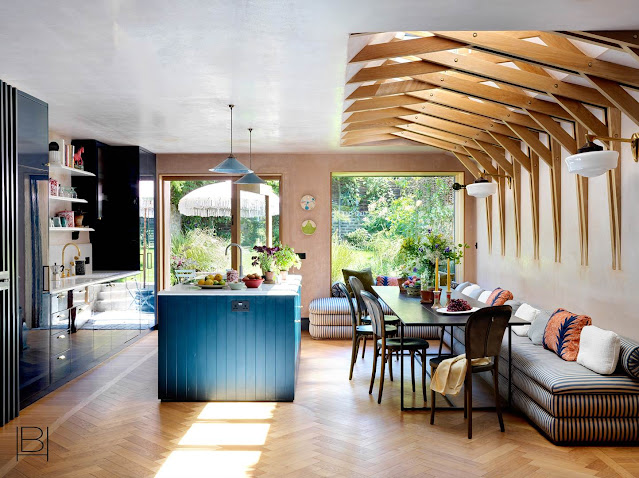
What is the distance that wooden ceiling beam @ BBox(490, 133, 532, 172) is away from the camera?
5.71 meters

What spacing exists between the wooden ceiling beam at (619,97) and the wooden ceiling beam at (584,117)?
499mm

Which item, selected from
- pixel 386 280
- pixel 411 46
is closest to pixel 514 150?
pixel 411 46

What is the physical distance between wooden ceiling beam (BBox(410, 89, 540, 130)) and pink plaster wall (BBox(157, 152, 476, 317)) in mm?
3094

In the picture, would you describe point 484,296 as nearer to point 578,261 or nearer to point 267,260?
point 578,261

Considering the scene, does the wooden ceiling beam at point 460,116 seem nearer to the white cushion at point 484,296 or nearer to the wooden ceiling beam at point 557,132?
the wooden ceiling beam at point 557,132

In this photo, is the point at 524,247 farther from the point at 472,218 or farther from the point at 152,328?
the point at 152,328

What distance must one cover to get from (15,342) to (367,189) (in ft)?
19.5

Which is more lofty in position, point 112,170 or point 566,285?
point 112,170

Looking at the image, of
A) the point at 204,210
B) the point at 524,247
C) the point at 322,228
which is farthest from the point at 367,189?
the point at 524,247

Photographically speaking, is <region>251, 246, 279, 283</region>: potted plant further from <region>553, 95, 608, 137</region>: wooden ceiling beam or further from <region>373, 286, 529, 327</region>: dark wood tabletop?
<region>553, 95, 608, 137</region>: wooden ceiling beam

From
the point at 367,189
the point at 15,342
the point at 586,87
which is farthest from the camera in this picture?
the point at 367,189

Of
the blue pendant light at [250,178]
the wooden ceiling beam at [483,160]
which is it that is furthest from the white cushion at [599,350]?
the blue pendant light at [250,178]

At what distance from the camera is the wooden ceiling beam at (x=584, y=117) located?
4.17m

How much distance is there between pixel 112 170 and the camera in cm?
762
